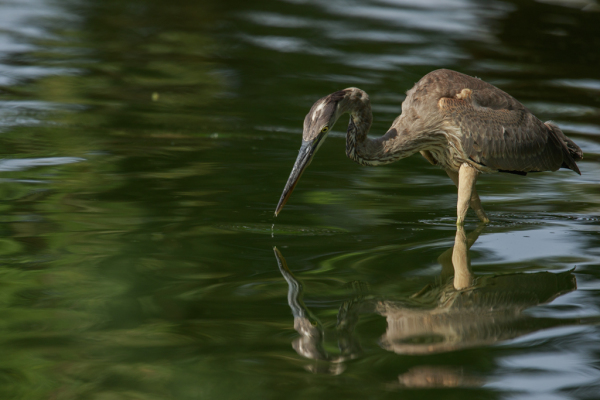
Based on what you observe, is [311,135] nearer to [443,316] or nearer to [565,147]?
[443,316]

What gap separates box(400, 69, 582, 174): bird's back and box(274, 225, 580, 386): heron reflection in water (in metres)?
1.34

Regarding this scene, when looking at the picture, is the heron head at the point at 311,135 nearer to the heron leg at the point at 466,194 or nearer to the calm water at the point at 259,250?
the calm water at the point at 259,250

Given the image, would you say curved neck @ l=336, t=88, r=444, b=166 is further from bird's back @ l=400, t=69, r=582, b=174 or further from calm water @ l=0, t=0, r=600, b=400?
calm water @ l=0, t=0, r=600, b=400

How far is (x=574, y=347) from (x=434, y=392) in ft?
3.45

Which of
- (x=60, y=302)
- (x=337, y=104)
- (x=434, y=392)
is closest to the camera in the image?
(x=434, y=392)

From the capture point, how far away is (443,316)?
4.72 metres

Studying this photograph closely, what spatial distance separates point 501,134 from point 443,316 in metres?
2.58

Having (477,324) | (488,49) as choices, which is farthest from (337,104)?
(488,49)

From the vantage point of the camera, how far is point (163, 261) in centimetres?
550

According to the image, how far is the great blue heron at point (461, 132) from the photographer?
6605 millimetres

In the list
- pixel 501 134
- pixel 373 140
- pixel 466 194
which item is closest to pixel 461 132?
pixel 501 134

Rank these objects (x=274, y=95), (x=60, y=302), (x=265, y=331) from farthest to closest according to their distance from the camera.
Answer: (x=274, y=95), (x=60, y=302), (x=265, y=331)

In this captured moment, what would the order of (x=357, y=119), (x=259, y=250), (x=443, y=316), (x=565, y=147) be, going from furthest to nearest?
(x=565, y=147), (x=357, y=119), (x=259, y=250), (x=443, y=316)

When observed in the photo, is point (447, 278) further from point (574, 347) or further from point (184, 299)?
point (184, 299)
